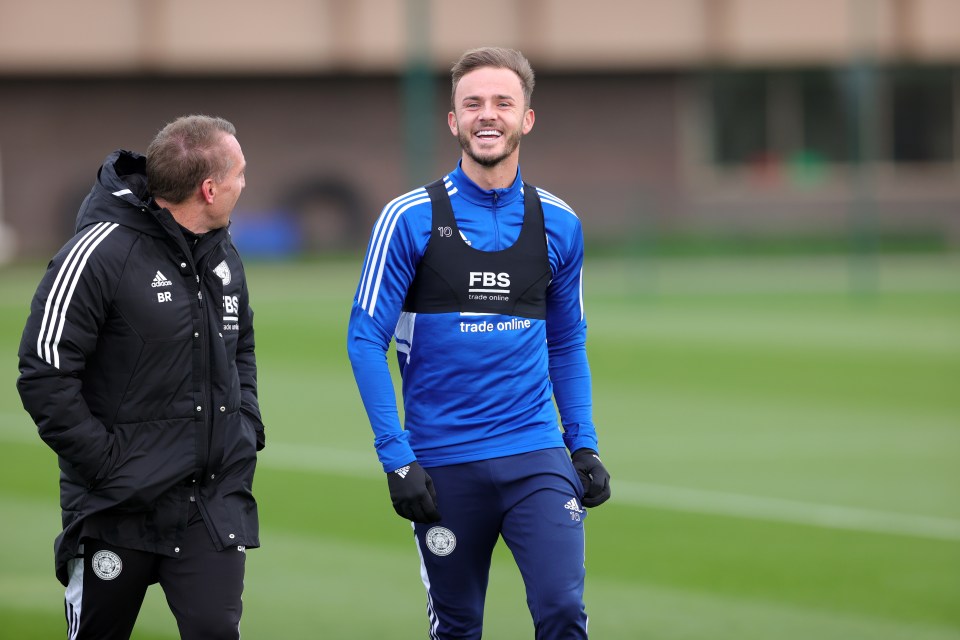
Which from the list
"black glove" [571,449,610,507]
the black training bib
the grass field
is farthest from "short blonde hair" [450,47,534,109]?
the grass field

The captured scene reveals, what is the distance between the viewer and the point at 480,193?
502 cm

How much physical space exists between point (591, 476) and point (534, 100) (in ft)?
100.0

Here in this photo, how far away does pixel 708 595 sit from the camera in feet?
24.0

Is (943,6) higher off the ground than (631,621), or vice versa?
(943,6)

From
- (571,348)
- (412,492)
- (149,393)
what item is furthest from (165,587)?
(571,348)

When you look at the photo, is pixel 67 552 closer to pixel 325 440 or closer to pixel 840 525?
pixel 840 525

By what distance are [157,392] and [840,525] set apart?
5.41 meters

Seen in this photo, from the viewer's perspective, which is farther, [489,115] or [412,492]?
[489,115]

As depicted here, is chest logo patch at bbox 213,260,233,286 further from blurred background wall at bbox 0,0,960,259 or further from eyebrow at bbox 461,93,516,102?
blurred background wall at bbox 0,0,960,259

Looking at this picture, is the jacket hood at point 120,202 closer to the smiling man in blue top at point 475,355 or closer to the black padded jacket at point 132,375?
the black padded jacket at point 132,375

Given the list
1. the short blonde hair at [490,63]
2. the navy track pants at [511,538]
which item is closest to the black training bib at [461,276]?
the short blonde hair at [490,63]

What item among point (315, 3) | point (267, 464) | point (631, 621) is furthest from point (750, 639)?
point (315, 3)

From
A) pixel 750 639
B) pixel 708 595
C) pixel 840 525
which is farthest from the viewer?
pixel 840 525

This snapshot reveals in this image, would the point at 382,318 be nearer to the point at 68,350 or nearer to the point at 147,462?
the point at 147,462
